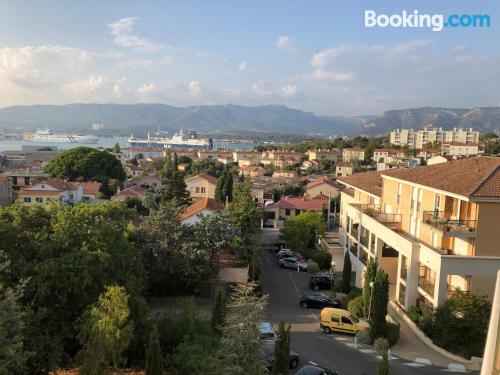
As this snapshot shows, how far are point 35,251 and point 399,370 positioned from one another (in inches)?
584

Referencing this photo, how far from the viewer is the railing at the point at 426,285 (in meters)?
19.7

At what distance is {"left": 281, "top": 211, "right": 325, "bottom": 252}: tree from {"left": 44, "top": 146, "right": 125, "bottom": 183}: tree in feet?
132

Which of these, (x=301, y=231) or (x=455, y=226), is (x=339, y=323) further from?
(x=301, y=231)

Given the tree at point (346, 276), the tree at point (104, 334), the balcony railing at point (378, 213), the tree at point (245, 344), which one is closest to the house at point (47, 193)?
the balcony railing at point (378, 213)

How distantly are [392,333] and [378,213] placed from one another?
985 centimetres

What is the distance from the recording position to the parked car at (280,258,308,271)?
109ft

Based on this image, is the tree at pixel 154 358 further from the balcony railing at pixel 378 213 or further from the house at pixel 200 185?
the house at pixel 200 185

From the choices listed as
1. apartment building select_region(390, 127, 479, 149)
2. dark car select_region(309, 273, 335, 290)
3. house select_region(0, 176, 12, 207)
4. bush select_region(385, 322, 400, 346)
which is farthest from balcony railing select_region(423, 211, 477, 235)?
apartment building select_region(390, 127, 479, 149)

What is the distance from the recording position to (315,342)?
19.7 metres

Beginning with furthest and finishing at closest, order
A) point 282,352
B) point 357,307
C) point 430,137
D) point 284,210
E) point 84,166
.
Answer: point 430,137
point 84,166
point 284,210
point 357,307
point 282,352

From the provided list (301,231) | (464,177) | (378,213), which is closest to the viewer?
(464,177)

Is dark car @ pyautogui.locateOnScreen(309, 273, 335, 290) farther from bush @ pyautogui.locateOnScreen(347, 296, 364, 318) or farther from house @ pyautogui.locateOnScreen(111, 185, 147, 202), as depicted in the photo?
house @ pyautogui.locateOnScreen(111, 185, 147, 202)

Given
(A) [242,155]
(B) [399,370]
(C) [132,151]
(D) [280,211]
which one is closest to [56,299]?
(B) [399,370]

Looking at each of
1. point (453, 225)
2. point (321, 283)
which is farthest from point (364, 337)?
point (321, 283)
